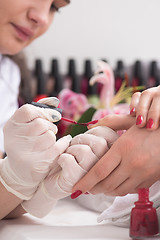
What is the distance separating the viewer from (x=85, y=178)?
645 millimetres

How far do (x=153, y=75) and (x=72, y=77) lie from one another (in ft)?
1.45

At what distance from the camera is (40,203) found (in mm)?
760

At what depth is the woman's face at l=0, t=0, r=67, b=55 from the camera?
1262mm

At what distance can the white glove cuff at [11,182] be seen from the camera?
705 millimetres

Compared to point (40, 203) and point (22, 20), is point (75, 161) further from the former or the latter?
point (22, 20)

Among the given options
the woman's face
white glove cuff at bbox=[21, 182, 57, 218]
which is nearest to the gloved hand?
white glove cuff at bbox=[21, 182, 57, 218]

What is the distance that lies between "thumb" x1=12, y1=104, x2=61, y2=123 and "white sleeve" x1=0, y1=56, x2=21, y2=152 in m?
1.02

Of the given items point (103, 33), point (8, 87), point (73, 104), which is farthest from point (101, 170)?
point (103, 33)

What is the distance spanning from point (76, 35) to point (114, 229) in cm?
169

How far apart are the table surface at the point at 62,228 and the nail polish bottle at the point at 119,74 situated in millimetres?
1119

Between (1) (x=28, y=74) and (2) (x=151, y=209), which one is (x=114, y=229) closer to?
(2) (x=151, y=209)

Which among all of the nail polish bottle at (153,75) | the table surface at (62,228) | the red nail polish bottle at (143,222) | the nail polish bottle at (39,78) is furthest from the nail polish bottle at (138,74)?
the red nail polish bottle at (143,222)

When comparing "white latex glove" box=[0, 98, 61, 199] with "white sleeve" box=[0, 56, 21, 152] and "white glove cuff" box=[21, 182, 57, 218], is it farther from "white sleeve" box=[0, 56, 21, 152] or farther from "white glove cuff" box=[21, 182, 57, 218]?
"white sleeve" box=[0, 56, 21, 152]

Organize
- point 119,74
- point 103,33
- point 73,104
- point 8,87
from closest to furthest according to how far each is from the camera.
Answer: point 73,104, point 8,87, point 119,74, point 103,33
